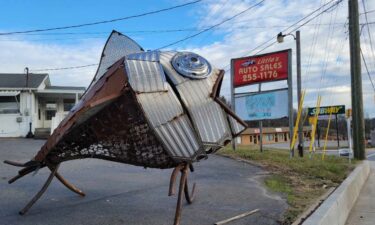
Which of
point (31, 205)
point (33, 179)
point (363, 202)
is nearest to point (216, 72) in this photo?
point (31, 205)

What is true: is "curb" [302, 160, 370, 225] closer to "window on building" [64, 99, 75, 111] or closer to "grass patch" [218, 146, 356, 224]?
"grass patch" [218, 146, 356, 224]

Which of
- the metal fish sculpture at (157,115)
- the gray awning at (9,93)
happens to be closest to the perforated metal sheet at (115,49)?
the metal fish sculpture at (157,115)

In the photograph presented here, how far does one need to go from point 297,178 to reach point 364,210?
6.14 feet

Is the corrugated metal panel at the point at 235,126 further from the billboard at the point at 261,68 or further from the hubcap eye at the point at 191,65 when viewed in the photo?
the billboard at the point at 261,68

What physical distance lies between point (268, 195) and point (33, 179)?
4771 millimetres

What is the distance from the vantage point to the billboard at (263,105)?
53.5 feet

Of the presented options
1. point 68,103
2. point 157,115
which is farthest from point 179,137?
point 68,103

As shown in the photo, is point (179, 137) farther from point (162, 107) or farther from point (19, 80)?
point (19, 80)

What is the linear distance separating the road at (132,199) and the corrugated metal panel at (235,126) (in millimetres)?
1247

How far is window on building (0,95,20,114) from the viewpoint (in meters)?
27.5

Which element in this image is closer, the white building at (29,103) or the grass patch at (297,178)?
the grass patch at (297,178)

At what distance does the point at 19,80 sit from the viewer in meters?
29.9

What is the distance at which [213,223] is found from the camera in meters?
5.84

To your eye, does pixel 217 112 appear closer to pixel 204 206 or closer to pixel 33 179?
pixel 204 206
